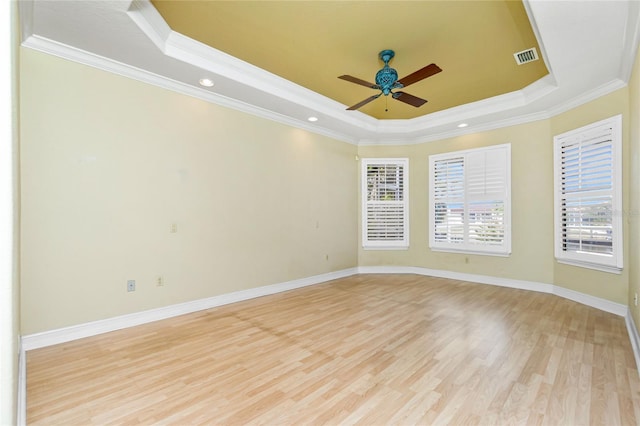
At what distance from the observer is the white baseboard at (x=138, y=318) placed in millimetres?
2795

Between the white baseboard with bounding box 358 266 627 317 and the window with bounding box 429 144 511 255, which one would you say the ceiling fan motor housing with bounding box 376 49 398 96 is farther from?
the white baseboard with bounding box 358 266 627 317

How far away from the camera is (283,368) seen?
242cm

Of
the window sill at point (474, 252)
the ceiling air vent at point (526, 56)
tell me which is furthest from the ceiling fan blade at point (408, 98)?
the window sill at point (474, 252)

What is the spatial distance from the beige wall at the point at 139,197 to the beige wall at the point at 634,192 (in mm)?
4170

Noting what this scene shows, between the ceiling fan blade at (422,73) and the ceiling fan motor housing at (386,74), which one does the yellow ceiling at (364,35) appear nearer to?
the ceiling fan motor housing at (386,74)

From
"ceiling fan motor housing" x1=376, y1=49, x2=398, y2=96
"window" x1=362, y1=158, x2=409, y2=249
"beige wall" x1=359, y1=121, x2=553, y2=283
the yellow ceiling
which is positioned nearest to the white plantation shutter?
"beige wall" x1=359, y1=121, x2=553, y2=283

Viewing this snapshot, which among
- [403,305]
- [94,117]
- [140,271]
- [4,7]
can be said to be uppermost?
Result: [94,117]

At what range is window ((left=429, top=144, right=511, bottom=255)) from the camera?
522 cm

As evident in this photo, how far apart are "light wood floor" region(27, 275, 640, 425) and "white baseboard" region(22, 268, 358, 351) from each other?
0.13 metres

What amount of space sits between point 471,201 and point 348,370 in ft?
14.3

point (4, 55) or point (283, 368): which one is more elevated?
point (4, 55)

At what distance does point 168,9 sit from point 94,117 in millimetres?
1378

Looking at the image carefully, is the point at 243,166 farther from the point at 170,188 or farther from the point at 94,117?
the point at 94,117

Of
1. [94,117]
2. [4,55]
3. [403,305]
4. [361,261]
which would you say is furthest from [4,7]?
[361,261]
